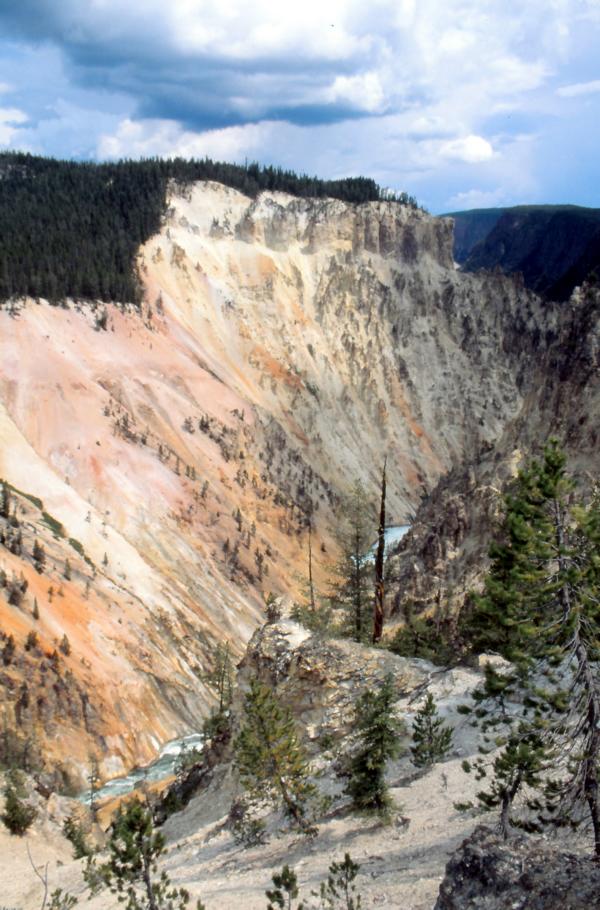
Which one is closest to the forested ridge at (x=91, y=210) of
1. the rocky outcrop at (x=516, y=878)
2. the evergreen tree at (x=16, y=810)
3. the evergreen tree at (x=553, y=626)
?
the evergreen tree at (x=16, y=810)

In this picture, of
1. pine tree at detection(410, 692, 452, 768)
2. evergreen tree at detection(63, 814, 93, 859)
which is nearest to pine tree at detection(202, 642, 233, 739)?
evergreen tree at detection(63, 814, 93, 859)

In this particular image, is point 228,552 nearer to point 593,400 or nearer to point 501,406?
point 593,400

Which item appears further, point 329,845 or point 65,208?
point 65,208

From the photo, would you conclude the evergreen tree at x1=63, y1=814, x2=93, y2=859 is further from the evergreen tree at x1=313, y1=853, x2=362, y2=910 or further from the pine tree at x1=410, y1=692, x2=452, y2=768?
the evergreen tree at x1=313, y1=853, x2=362, y2=910

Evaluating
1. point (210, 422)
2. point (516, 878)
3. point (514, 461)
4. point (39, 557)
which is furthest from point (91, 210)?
point (516, 878)

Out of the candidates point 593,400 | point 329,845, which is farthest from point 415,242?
point 329,845

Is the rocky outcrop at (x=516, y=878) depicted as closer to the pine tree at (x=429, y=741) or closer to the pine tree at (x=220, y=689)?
the pine tree at (x=429, y=741)

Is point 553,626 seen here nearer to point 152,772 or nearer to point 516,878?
point 516,878
